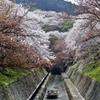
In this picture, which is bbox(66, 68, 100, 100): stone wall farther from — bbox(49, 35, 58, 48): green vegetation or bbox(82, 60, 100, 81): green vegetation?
bbox(49, 35, 58, 48): green vegetation

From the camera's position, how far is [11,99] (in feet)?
56.9

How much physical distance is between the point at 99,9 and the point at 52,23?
7912cm

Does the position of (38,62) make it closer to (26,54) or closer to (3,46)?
(26,54)

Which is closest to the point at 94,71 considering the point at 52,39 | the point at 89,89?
the point at 89,89

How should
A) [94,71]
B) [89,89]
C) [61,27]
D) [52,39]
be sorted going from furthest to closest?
[61,27], [52,39], [94,71], [89,89]

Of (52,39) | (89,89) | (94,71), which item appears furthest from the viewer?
(52,39)

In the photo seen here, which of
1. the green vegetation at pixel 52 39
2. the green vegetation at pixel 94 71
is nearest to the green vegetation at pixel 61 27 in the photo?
the green vegetation at pixel 52 39

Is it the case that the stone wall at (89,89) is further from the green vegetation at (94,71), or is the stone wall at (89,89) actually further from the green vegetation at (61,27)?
the green vegetation at (61,27)

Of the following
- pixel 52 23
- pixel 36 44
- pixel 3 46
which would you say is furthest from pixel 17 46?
pixel 52 23

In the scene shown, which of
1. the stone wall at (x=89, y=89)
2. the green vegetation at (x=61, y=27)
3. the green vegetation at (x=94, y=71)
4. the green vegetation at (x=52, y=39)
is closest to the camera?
the stone wall at (x=89, y=89)

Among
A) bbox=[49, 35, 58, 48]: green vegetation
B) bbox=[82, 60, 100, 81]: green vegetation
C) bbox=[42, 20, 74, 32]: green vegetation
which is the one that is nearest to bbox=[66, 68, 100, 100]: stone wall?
bbox=[82, 60, 100, 81]: green vegetation

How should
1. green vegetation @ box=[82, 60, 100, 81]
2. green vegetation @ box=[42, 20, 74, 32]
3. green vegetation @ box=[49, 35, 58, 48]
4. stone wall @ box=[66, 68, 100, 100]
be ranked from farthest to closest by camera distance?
green vegetation @ box=[42, 20, 74, 32], green vegetation @ box=[49, 35, 58, 48], green vegetation @ box=[82, 60, 100, 81], stone wall @ box=[66, 68, 100, 100]

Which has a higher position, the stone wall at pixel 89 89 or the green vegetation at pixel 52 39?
the stone wall at pixel 89 89

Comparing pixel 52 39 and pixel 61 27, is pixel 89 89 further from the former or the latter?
pixel 61 27
